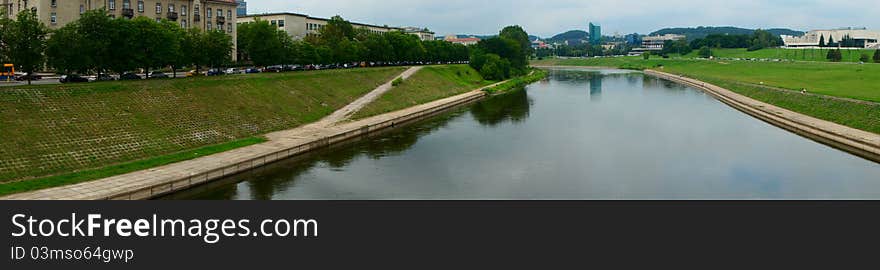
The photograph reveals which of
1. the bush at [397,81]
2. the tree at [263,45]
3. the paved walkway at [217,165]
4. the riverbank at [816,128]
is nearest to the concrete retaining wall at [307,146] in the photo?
the paved walkway at [217,165]

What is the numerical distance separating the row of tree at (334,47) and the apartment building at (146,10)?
290 cm

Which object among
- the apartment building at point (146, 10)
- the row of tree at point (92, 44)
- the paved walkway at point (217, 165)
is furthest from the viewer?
the apartment building at point (146, 10)

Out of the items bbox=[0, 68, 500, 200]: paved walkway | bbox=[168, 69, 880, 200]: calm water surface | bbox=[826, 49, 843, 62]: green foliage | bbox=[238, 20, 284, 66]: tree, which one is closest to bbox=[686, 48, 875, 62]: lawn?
bbox=[826, 49, 843, 62]: green foliage

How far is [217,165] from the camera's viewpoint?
29406 mm

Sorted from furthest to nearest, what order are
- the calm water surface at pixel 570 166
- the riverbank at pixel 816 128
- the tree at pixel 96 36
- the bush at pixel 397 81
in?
the bush at pixel 397 81 → the tree at pixel 96 36 → the riverbank at pixel 816 128 → the calm water surface at pixel 570 166

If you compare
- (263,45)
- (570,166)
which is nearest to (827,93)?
(570,166)

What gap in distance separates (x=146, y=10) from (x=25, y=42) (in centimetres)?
3460

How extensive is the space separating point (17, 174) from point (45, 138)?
4.12m

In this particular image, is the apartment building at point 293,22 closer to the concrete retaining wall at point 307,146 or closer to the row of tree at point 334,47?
the row of tree at point 334,47

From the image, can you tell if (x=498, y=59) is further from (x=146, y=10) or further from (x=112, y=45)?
(x=112, y=45)

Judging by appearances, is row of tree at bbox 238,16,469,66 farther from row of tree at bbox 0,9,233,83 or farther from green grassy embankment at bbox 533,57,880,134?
green grassy embankment at bbox 533,57,880,134

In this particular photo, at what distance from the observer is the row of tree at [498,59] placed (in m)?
113
